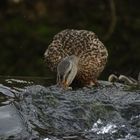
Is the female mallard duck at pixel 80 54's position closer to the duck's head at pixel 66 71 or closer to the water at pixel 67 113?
the duck's head at pixel 66 71

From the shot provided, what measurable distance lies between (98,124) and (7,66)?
6.29 metres

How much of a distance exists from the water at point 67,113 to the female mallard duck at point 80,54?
835 millimetres

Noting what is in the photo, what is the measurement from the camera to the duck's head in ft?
Result: 28.5

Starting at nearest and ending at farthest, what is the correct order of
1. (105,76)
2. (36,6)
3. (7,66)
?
(105,76), (7,66), (36,6)

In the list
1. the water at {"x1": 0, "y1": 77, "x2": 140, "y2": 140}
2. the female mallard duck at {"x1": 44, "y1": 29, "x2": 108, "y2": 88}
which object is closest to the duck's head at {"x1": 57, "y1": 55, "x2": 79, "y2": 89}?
the female mallard duck at {"x1": 44, "y1": 29, "x2": 108, "y2": 88}

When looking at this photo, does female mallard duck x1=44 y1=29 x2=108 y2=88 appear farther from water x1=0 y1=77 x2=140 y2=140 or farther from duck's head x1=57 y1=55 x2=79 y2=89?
water x1=0 y1=77 x2=140 y2=140

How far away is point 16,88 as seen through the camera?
27.3ft

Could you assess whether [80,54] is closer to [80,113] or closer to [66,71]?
[66,71]

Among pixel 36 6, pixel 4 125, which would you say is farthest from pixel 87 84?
pixel 36 6

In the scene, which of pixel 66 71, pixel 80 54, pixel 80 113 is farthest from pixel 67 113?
pixel 80 54

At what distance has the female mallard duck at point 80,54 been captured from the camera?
30.5 feet

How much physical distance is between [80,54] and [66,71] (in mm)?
798

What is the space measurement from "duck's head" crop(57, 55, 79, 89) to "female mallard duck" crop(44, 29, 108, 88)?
64 millimetres

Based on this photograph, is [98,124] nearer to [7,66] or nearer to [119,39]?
[7,66]
